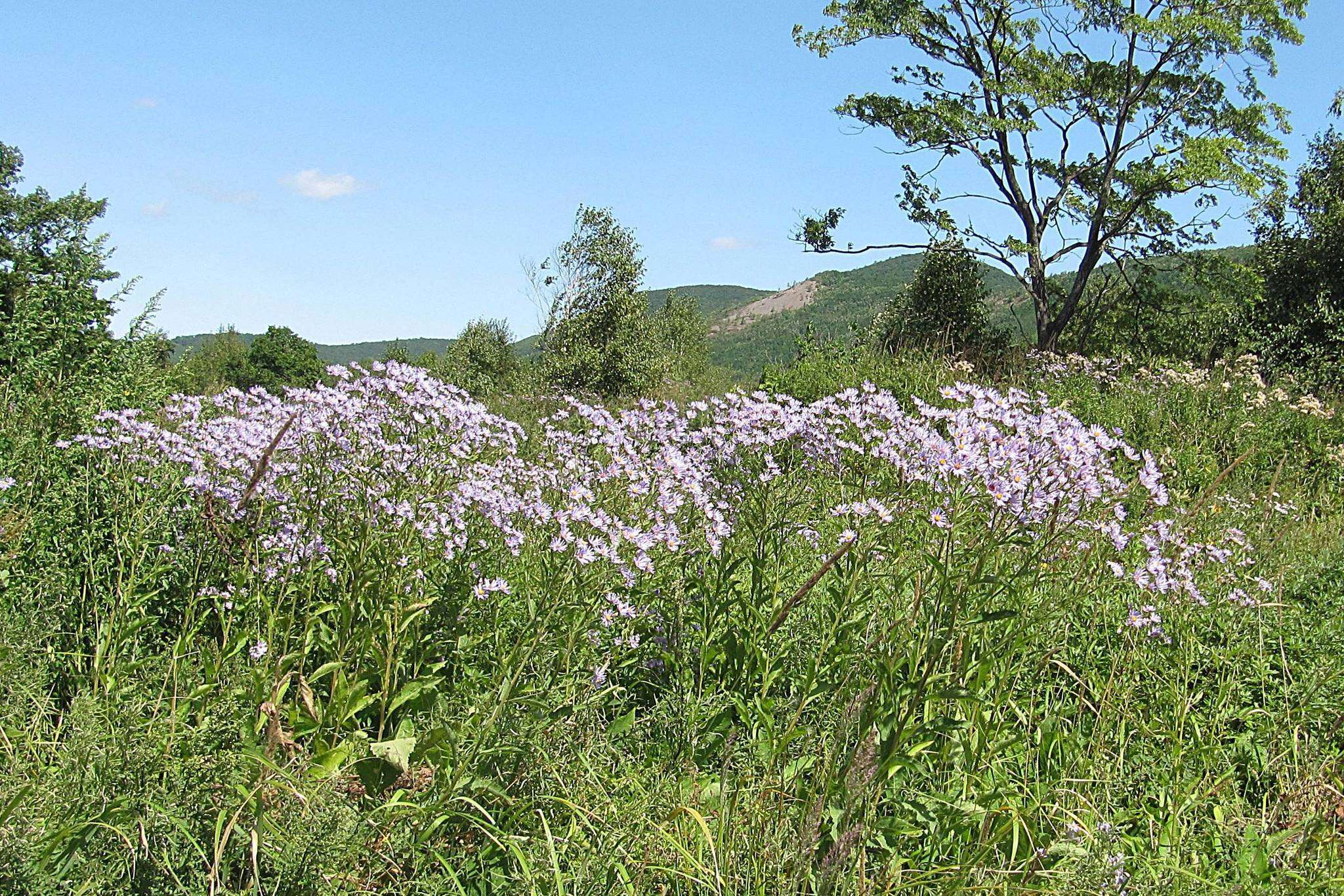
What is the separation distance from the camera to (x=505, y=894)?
2.16 m

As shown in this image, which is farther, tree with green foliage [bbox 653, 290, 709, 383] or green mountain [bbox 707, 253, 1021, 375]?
green mountain [bbox 707, 253, 1021, 375]

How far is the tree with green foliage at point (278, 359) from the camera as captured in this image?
53.4 m

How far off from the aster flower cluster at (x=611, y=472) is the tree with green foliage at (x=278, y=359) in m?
53.6

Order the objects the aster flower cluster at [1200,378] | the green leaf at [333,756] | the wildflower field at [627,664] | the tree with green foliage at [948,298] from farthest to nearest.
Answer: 1. the tree with green foliage at [948,298]
2. the aster flower cluster at [1200,378]
3. the green leaf at [333,756]
4. the wildflower field at [627,664]

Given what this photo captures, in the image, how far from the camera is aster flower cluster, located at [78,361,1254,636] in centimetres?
286

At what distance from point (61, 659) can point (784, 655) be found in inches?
94.2

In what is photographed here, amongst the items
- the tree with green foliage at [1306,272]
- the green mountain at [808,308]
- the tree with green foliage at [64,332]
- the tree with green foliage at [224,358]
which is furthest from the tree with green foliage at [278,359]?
the tree with green foliage at [64,332]

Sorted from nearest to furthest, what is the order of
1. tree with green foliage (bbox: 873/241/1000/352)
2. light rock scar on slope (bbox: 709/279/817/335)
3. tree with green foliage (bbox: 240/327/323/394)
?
tree with green foliage (bbox: 873/241/1000/352) → tree with green foliage (bbox: 240/327/323/394) → light rock scar on slope (bbox: 709/279/817/335)

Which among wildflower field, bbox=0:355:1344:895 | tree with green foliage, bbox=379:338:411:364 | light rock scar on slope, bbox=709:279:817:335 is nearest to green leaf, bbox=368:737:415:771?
wildflower field, bbox=0:355:1344:895

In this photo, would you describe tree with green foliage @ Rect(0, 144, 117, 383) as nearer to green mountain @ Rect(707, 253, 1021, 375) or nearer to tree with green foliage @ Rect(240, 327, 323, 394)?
tree with green foliage @ Rect(240, 327, 323, 394)

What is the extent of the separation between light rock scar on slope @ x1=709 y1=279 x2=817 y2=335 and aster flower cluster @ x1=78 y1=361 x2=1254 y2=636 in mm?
114968

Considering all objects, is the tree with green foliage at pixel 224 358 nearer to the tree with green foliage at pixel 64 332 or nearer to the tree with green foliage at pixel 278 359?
the tree with green foliage at pixel 278 359

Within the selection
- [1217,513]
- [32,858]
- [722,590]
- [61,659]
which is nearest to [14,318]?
[61,659]

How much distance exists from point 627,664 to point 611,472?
700 mm
